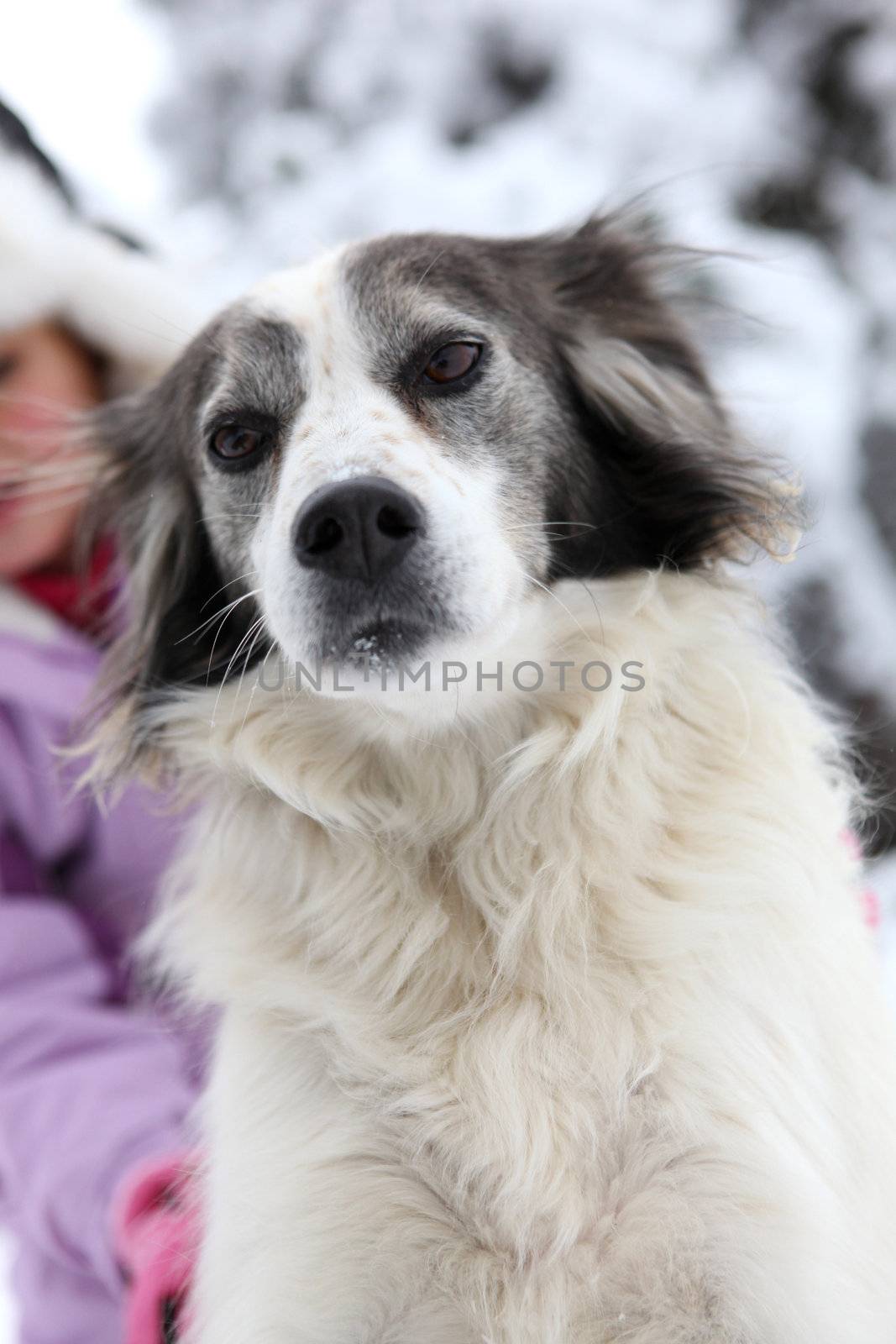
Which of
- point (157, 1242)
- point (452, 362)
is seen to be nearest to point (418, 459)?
point (452, 362)

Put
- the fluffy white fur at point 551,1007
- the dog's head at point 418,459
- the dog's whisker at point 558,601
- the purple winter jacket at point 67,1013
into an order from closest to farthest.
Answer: the fluffy white fur at point 551,1007
the dog's head at point 418,459
the dog's whisker at point 558,601
the purple winter jacket at point 67,1013

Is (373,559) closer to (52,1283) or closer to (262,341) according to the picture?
(262,341)

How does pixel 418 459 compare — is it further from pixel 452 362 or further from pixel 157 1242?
pixel 157 1242

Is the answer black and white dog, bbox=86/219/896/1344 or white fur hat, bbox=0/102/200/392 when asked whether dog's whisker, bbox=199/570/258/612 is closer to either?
black and white dog, bbox=86/219/896/1344

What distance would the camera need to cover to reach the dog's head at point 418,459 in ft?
4.02

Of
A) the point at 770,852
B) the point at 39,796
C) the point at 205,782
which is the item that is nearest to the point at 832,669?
the point at 770,852

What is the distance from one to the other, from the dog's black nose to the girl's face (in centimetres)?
92

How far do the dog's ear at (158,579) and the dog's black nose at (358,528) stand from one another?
376 mm

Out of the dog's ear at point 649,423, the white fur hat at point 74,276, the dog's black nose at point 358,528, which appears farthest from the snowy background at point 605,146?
the dog's black nose at point 358,528

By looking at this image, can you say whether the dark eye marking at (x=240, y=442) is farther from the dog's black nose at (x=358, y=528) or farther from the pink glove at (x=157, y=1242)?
the pink glove at (x=157, y=1242)

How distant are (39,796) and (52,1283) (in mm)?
875

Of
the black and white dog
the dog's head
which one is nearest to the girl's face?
the dog's head

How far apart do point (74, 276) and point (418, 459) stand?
115 centimetres

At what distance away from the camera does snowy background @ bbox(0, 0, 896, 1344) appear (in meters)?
2.59
